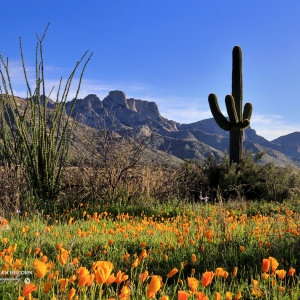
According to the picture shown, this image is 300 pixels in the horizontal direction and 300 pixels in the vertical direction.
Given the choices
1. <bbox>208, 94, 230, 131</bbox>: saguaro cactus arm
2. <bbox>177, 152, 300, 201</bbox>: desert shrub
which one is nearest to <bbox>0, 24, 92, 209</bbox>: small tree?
<bbox>177, 152, 300, 201</bbox>: desert shrub

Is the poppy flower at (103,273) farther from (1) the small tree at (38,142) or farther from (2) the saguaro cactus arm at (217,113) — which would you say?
(2) the saguaro cactus arm at (217,113)

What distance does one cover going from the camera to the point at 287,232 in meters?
3.98

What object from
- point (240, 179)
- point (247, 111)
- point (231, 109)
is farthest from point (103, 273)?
point (247, 111)

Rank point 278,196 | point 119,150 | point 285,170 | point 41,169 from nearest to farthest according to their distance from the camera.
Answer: point 41,169
point 119,150
point 278,196
point 285,170

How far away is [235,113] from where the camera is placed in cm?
1250

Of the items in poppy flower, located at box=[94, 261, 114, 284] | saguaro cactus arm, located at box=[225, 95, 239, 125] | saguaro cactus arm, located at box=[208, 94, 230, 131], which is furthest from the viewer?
saguaro cactus arm, located at box=[208, 94, 230, 131]

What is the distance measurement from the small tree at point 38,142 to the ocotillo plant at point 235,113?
6.72 metres

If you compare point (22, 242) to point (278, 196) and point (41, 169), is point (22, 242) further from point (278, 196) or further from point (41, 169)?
point (278, 196)

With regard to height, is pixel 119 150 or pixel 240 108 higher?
pixel 240 108

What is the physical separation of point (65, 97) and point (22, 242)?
4251 millimetres

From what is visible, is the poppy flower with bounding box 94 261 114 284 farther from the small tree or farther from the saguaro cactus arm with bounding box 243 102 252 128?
the saguaro cactus arm with bounding box 243 102 252 128

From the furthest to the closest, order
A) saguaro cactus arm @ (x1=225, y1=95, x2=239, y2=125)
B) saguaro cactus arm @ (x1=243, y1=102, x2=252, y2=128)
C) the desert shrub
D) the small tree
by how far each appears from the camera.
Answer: saguaro cactus arm @ (x1=243, y1=102, x2=252, y2=128)
saguaro cactus arm @ (x1=225, y1=95, x2=239, y2=125)
the desert shrub
the small tree

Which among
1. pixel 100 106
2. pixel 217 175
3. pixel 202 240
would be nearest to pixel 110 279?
pixel 202 240

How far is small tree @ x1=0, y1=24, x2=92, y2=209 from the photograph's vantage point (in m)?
6.79
